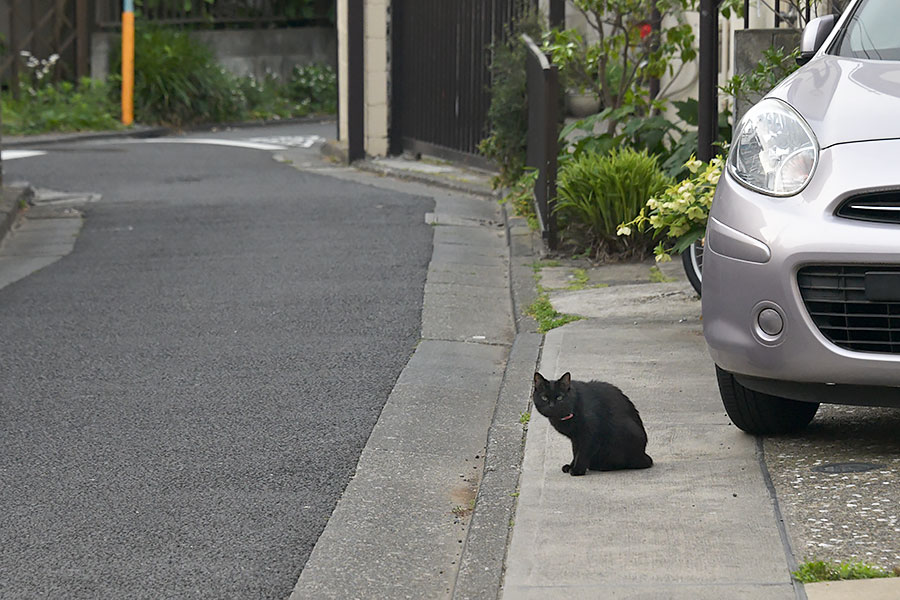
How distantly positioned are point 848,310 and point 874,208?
31 cm

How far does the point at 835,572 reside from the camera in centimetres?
342

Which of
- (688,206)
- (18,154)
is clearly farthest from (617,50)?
(18,154)

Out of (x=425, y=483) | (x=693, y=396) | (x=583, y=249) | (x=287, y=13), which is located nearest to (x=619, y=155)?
(x=583, y=249)

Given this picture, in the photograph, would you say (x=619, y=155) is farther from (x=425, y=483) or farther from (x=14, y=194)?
(x=14, y=194)

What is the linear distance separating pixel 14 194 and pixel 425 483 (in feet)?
27.8

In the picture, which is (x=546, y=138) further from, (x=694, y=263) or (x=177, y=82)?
(x=177, y=82)

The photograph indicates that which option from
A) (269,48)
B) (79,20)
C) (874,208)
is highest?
(79,20)

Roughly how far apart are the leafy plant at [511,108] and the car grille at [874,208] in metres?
6.97

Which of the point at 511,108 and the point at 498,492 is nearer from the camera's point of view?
the point at 498,492

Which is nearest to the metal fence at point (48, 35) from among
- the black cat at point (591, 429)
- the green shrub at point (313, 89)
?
the green shrub at point (313, 89)

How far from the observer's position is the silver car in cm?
402

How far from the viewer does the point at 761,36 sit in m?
7.11

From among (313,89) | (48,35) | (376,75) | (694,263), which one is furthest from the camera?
(313,89)

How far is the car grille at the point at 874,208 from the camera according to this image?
4008mm
